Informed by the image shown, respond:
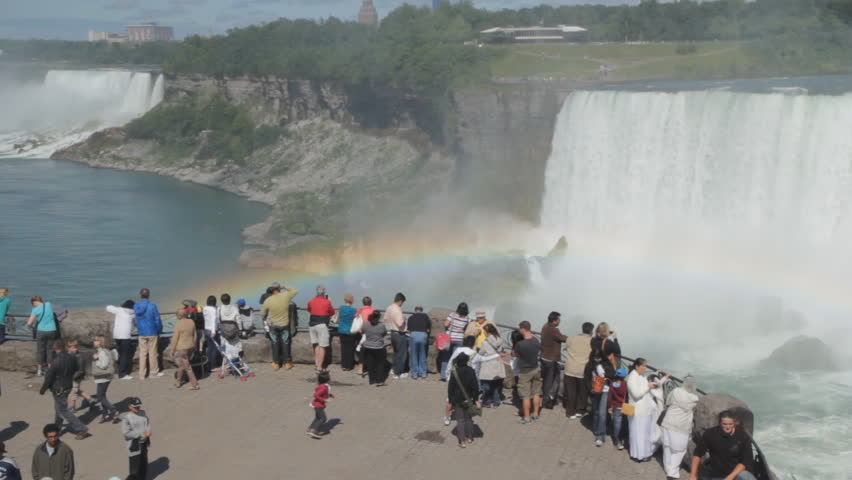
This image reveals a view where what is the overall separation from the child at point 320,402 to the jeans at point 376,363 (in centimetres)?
177

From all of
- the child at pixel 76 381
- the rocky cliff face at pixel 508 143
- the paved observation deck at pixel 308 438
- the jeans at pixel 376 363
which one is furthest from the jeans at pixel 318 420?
the rocky cliff face at pixel 508 143

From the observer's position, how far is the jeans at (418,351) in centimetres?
1279

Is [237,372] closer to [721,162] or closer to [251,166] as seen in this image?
[721,162]

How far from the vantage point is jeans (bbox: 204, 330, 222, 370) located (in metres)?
13.2

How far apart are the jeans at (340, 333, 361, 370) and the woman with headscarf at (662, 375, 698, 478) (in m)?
5.05

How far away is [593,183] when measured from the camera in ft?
119

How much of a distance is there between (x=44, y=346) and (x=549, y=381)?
23.7 ft

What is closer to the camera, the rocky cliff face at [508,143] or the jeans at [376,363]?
the jeans at [376,363]

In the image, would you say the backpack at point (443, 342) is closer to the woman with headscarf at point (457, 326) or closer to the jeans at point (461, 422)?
the woman with headscarf at point (457, 326)

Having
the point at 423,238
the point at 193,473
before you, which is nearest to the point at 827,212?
the point at 423,238

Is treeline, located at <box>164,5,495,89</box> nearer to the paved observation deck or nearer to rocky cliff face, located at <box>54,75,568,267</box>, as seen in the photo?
rocky cliff face, located at <box>54,75,568,267</box>

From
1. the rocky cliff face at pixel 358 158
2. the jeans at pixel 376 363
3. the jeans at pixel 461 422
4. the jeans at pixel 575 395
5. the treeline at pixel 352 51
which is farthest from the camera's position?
the treeline at pixel 352 51

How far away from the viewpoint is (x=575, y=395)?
11.5 metres

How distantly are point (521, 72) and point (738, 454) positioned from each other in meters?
48.2
